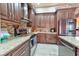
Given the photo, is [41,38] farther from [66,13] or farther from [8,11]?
[8,11]

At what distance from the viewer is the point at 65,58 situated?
48.1 inches

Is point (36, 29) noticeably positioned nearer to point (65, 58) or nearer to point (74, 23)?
point (74, 23)

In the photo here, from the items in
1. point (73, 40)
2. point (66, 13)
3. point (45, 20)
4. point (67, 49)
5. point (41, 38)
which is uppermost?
point (66, 13)

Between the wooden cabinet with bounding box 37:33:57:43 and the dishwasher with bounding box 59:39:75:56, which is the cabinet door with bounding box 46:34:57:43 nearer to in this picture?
the wooden cabinet with bounding box 37:33:57:43

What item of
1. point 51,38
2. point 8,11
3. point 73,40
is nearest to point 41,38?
point 51,38

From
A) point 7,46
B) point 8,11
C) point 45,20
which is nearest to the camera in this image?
point 7,46

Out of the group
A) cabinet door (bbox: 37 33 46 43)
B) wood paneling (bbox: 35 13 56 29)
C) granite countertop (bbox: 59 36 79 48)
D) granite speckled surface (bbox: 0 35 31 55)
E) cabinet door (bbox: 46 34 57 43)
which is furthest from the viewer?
wood paneling (bbox: 35 13 56 29)

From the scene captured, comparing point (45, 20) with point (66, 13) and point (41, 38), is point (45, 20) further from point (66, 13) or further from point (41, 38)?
point (66, 13)

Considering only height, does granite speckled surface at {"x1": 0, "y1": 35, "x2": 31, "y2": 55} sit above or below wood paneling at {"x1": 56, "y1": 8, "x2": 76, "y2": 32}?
below

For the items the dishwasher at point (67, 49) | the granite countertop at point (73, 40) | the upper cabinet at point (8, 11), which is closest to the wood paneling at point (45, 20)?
the granite countertop at point (73, 40)

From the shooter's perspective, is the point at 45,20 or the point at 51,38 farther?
the point at 45,20

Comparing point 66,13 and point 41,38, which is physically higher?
point 66,13

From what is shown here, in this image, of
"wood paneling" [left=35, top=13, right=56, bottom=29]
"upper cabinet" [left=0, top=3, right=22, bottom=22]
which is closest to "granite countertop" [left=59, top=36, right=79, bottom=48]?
"upper cabinet" [left=0, top=3, right=22, bottom=22]

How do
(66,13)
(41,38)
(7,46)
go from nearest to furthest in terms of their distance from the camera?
(7,46) → (66,13) → (41,38)
